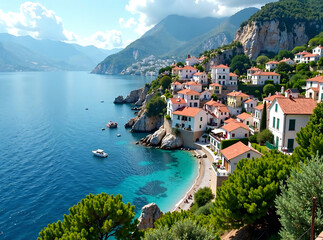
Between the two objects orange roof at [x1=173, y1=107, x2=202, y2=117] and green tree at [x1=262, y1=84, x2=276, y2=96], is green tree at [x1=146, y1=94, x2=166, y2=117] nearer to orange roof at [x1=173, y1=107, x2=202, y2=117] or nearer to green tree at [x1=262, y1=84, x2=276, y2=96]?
orange roof at [x1=173, y1=107, x2=202, y2=117]


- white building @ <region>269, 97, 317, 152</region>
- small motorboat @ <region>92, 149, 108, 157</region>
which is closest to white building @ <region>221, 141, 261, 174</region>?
white building @ <region>269, 97, 317, 152</region>

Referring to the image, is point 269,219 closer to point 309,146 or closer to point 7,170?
point 309,146

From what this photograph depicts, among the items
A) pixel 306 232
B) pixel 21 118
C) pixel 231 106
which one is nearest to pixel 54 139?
pixel 21 118

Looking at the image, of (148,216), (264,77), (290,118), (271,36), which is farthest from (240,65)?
(148,216)

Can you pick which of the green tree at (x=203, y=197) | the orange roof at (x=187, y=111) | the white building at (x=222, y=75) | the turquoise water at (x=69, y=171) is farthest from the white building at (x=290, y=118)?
the white building at (x=222, y=75)

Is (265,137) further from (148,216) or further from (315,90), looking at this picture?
(315,90)

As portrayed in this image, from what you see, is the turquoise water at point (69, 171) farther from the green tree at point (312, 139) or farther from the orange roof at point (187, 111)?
the green tree at point (312, 139)

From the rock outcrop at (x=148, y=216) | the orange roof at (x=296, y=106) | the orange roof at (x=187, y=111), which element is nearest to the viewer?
the rock outcrop at (x=148, y=216)
